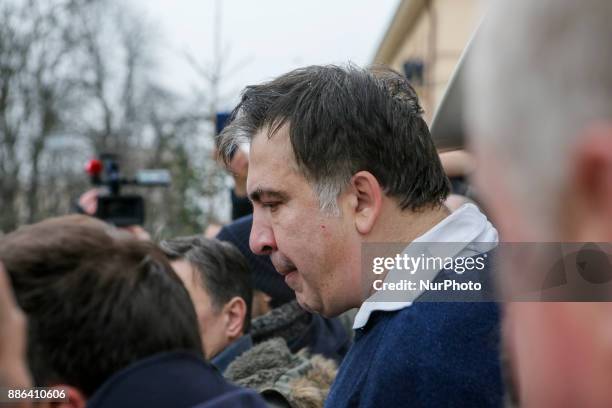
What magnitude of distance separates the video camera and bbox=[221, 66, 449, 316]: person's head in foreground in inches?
136

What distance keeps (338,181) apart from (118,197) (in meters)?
3.80

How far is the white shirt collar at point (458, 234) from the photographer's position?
6.04 feet

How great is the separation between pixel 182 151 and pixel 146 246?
13.4 meters

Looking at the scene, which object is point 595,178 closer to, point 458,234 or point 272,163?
point 458,234

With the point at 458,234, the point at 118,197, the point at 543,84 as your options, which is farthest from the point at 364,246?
the point at 118,197

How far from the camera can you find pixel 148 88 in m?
25.4

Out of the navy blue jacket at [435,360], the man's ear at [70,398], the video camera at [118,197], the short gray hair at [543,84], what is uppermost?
the short gray hair at [543,84]

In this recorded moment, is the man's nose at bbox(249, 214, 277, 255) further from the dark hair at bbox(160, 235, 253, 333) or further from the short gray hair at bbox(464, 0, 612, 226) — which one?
the short gray hair at bbox(464, 0, 612, 226)

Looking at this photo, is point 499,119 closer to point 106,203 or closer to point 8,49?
point 106,203

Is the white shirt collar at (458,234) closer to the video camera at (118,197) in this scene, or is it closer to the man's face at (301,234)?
the man's face at (301,234)

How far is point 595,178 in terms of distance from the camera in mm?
632

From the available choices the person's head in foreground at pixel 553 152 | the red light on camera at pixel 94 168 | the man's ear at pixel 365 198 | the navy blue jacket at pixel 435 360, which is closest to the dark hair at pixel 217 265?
the man's ear at pixel 365 198

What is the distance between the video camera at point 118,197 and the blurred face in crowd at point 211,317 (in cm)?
235

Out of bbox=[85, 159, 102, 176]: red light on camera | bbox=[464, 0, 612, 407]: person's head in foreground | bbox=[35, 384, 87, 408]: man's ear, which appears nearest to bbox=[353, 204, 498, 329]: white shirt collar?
bbox=[35, 384, 87, 408]: man's ear
